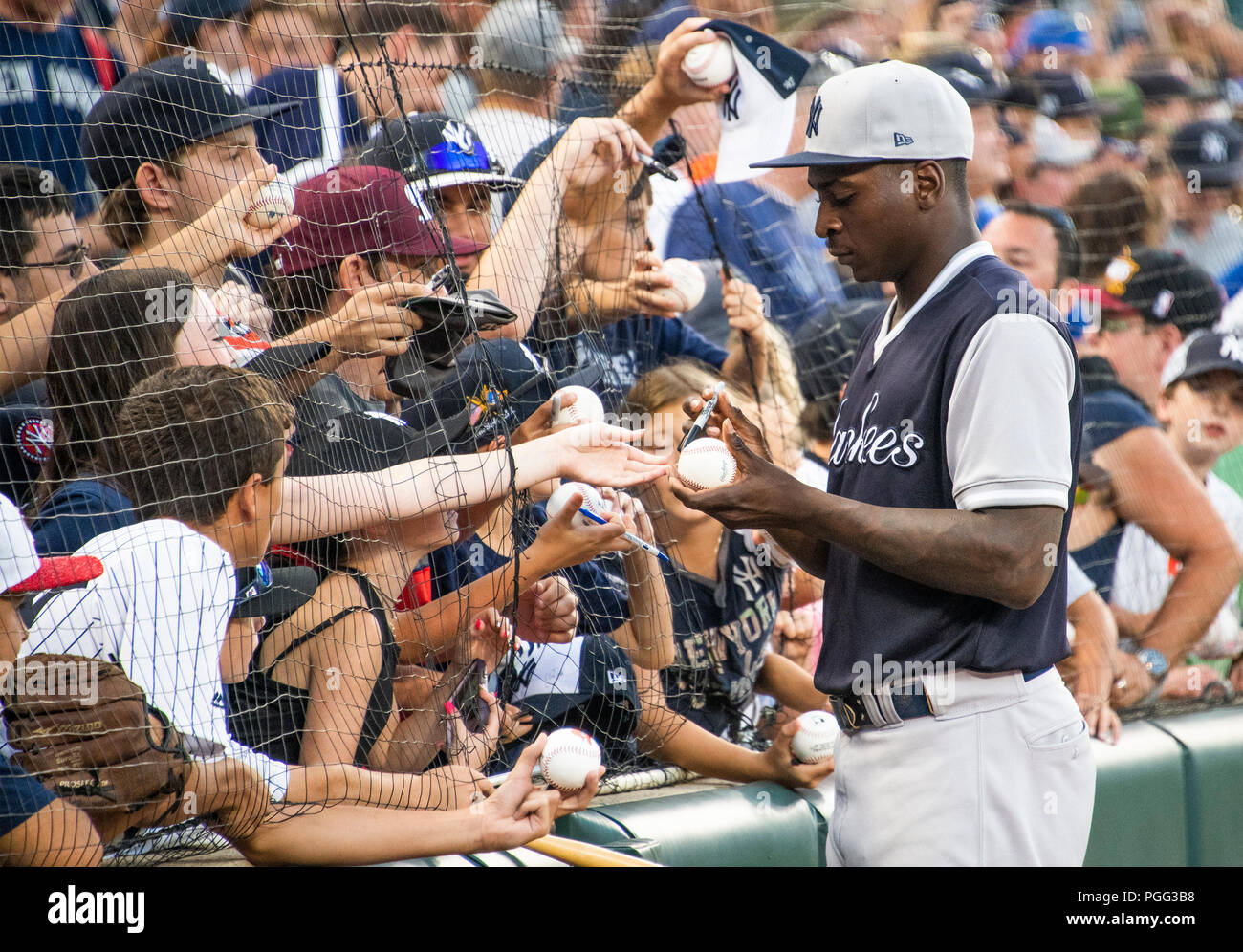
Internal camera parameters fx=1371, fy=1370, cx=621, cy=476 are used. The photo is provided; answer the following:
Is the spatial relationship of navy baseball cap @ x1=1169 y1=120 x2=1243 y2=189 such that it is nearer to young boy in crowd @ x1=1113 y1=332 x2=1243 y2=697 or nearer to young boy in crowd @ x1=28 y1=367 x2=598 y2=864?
young boy in crowd @ x1=1113 y1=332 x2=1243 y2=697

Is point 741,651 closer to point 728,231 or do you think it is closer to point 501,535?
point 501,535

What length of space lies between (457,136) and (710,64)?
0.60 metres

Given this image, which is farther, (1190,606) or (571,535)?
(1190,606)

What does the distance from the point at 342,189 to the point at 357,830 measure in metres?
1.22

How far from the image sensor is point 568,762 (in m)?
2.38

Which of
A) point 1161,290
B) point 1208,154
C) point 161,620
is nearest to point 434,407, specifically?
point 161,620

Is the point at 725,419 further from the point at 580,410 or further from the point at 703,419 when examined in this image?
the point at 580,410

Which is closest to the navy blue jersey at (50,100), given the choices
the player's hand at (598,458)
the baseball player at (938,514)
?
the player's hand at (598,458)

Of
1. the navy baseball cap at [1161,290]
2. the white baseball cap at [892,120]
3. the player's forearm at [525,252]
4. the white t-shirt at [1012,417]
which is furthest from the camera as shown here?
the navy baseball cap at [1161,290]

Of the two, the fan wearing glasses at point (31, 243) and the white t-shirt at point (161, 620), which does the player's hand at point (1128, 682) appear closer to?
the white t-shirt at point (161, 620)

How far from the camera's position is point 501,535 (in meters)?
A: 2.75

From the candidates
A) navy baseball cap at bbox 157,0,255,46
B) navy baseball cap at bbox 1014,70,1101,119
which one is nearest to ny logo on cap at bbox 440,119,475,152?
navy baseball cap at bbox 157,0,255,46

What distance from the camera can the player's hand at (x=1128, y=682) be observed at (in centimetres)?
359

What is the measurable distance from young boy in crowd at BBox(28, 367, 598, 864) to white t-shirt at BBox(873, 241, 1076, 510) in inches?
40.5
